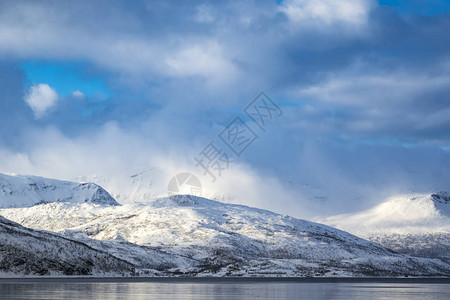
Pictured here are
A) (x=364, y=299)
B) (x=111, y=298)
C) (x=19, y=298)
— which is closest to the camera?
(x=19, y=298)

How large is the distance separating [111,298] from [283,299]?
2916cm

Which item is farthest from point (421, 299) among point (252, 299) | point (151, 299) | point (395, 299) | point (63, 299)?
point (63, 299)

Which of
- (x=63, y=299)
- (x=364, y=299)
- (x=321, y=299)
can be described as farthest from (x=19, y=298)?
(x=364, y=299)

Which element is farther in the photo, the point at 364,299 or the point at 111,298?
the point at 364,299

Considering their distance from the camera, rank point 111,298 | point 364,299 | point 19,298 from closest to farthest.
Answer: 1. point 19,298
2. point 111,298
3. point 364,299

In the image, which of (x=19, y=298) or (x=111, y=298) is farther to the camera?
(x=111, y=298)

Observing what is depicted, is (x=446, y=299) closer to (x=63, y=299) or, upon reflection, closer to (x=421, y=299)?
(x=421, y=299)

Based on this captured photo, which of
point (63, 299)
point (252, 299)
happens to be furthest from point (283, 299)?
point (63, 299)

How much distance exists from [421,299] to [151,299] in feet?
155

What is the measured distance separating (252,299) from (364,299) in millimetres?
20177

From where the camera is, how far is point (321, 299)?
10675 centimetres

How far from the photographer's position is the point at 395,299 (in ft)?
360

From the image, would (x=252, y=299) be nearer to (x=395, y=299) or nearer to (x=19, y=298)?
(x=395, y=299)

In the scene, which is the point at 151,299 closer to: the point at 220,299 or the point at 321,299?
the point at 220,299
